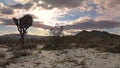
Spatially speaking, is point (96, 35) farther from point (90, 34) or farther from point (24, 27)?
point (24, 27)

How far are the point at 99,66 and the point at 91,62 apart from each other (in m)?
1.70

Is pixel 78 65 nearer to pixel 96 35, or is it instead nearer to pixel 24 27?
pixel 24 27

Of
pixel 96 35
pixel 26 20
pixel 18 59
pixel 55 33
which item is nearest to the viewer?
pixel 18 59

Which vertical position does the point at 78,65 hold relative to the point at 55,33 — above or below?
below

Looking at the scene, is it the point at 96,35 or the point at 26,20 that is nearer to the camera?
the point at 26,20

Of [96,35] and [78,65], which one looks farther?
[96,35]

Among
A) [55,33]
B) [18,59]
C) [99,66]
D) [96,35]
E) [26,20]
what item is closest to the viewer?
[99,66]

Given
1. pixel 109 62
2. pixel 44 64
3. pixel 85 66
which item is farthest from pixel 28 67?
pixel 109 62

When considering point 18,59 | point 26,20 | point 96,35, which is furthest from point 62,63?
point 96,35

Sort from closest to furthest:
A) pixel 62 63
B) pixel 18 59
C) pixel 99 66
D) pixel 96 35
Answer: pixel 99 66, pixel 62 63, pixel 18 59, pixel 96 35

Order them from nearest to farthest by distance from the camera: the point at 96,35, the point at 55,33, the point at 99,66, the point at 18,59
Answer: the point at 99,66 < the point at 18,59 < the point at 55,33 < the point at 96,35

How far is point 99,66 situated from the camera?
1952 cm

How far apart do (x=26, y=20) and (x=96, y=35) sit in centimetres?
12398

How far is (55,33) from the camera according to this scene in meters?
47.2
